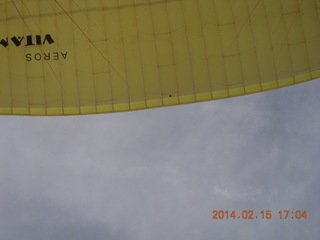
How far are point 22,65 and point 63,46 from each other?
1.18 metres

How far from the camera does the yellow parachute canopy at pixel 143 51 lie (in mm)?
17328

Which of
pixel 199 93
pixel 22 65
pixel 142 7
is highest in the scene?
pixel 142 7

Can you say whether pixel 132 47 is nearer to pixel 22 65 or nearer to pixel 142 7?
pixel 142 7

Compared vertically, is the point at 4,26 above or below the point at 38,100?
above

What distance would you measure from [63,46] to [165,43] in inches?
106

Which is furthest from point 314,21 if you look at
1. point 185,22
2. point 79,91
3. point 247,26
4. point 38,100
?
point 38,100

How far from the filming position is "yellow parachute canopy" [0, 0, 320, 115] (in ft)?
56.9

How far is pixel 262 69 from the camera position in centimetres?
1734

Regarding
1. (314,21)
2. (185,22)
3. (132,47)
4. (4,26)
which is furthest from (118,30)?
(314,21)

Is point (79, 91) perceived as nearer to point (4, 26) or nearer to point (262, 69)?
point (4, 26)

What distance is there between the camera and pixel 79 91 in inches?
690

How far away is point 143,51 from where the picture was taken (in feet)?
57.6

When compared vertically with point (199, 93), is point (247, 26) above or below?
above

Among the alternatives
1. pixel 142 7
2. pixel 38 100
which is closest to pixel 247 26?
pixel 142 7
